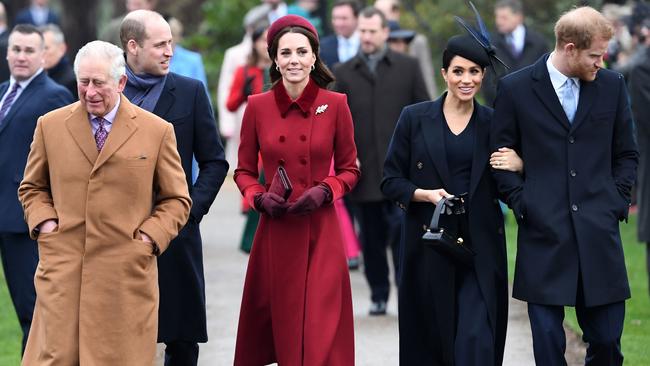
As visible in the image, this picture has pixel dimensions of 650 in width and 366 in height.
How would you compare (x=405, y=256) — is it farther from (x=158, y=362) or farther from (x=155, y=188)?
(x=158, y=362)

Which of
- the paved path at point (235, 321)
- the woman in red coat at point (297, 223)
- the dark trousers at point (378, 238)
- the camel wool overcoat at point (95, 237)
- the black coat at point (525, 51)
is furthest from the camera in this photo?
the black coat at point (525, 51)

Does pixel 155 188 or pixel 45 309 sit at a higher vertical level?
pixel 155 188

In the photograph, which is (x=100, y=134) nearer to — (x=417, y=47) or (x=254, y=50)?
(x=254, y=50)

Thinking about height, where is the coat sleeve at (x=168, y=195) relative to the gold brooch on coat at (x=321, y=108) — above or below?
below

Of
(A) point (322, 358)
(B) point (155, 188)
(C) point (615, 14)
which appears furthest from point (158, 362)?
(C) point (615, 14)

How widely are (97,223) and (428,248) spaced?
1.95m

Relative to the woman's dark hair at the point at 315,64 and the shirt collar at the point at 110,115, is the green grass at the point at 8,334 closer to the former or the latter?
the woman's dark hair at the point at 315,64

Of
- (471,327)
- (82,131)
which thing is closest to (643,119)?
(471,327)

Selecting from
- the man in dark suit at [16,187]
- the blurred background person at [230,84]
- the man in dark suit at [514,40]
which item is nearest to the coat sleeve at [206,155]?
the man in dark suit at [16,187]

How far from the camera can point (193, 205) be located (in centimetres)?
786

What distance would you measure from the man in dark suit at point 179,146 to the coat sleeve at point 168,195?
27.4 inches

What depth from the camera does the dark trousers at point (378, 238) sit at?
1140 cm

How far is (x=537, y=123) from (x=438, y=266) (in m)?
0.93

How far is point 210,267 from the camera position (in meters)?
14.2
